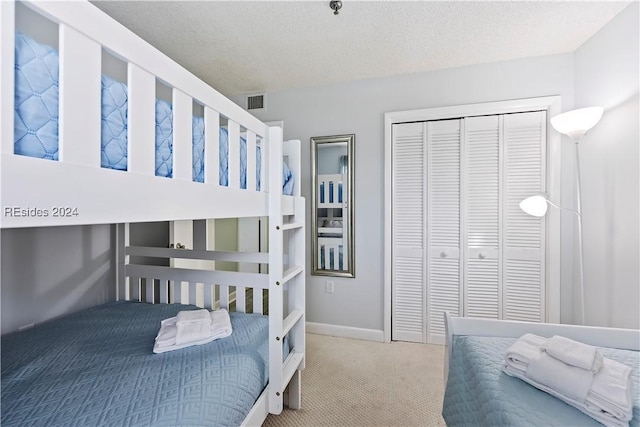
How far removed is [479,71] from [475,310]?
6.68 ft

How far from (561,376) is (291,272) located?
1153 mm

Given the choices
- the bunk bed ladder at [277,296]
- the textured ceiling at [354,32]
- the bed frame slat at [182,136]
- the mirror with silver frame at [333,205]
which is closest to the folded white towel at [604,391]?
the bunk bed ladder at [277,296]

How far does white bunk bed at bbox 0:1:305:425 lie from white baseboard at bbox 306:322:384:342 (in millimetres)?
1066

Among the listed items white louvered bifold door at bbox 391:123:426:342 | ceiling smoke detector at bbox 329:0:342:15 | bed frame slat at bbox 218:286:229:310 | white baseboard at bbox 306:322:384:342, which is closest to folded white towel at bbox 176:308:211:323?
bed frame slat at bbox 218:286:229:310

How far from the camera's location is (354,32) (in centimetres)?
193

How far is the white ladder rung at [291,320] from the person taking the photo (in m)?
1.39

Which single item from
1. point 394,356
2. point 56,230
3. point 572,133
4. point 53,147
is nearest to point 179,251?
point 56,230

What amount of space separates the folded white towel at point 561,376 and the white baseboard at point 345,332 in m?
1.69

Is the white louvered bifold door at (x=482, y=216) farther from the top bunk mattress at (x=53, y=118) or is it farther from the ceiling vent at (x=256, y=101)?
the top bunk mattress at (x=53, y=118)

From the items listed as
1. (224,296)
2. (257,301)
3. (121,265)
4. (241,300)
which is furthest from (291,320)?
(121,265)

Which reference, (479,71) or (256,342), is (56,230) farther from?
(479,71)

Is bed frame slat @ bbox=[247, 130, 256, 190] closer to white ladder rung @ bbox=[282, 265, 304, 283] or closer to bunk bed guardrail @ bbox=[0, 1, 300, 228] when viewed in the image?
bunk bed guardrail @ bbox=[0, 1, 300, 228]

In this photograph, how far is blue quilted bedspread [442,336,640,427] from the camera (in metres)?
0.85

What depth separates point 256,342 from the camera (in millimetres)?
1391
